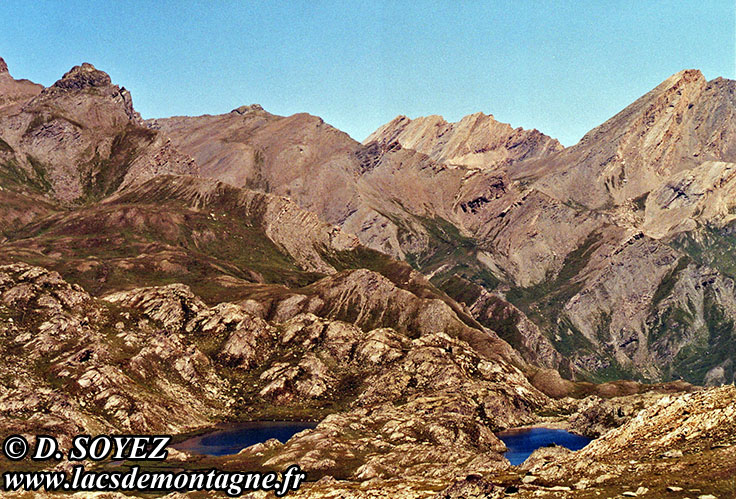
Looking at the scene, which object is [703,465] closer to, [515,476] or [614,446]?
[614,446]

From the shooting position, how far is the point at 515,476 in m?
128

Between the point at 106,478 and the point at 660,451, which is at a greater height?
the point at 106,478

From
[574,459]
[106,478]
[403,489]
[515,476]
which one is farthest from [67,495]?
[574,459]

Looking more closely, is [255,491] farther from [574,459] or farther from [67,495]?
[574,459]

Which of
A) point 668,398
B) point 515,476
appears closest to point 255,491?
point 515,476

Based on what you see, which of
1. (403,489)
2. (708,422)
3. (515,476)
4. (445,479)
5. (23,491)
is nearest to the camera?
(708,422)

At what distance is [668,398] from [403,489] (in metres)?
64.5

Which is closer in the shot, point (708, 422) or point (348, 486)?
point (708, 422)

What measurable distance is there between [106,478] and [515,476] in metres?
132

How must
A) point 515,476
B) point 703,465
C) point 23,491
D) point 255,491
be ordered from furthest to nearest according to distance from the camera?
1. point 23,491
2. point 255,491
3. point 515,476
4. point 703,465

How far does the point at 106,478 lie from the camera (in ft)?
656

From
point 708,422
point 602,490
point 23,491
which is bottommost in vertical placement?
point 602,490

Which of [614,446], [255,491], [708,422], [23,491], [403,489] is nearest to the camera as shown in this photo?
[708,422]

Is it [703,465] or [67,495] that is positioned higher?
[67,495]
